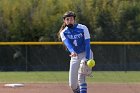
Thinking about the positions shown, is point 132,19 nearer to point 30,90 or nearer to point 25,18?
point 25,18

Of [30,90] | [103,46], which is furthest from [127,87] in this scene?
[103,46]

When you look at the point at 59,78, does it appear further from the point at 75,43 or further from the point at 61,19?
the point at 75,43

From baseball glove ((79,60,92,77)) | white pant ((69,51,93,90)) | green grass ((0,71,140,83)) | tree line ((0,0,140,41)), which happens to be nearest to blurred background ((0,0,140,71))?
tree line ((0,0,140,41))

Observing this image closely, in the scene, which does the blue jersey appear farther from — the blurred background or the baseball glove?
the blurred background

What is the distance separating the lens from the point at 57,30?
96.3 feet

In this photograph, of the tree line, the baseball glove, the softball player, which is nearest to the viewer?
the baseball glove

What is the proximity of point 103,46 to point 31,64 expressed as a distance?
12.6ft

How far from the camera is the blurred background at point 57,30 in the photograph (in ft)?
86.7

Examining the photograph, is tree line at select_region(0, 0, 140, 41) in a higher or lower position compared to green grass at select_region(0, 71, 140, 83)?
higher

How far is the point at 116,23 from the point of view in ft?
98.6

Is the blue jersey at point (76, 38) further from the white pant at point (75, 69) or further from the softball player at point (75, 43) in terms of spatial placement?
the white pant at point (75, 69)

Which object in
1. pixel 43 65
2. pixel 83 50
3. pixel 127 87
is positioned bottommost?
pixel 43 65

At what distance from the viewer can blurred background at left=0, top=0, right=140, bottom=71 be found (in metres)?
26.4

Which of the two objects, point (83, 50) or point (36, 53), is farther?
point (36, 53)
